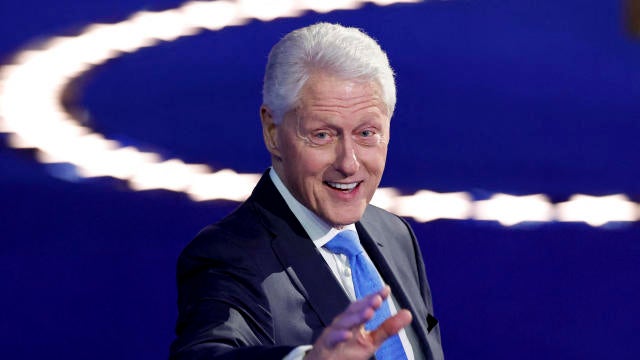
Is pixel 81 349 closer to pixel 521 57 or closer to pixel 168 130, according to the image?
pixel 168 130

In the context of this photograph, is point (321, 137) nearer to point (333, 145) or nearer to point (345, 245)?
point (333, 145)

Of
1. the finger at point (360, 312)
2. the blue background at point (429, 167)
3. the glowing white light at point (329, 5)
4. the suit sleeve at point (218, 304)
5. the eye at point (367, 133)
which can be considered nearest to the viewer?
the finger at point (360, 312)

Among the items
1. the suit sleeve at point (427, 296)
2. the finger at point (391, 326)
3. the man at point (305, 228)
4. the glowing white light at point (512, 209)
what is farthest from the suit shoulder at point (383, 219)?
the glowing white light at point (512, 209)

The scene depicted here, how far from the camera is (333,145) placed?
2137 millimetres

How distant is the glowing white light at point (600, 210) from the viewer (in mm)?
3643

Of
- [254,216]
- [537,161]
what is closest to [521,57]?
[537,161]

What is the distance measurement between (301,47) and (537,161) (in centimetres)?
180

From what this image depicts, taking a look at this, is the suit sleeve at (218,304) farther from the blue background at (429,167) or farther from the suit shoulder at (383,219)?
the blue background at (429,167)

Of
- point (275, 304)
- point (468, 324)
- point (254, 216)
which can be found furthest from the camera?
point (468, 324)

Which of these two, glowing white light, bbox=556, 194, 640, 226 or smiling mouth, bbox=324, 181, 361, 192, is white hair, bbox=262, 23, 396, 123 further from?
glowing white light, bbox=556, 194, 640, 226

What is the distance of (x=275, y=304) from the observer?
6.56ft

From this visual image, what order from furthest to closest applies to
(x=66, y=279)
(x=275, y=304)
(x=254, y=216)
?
1. (x=66, y=279)
2. (x=254, y=216)
3. (x=275, y=304)

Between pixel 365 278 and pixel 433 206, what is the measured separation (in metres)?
1.49

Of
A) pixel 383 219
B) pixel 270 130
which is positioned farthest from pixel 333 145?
pixel 383 219
